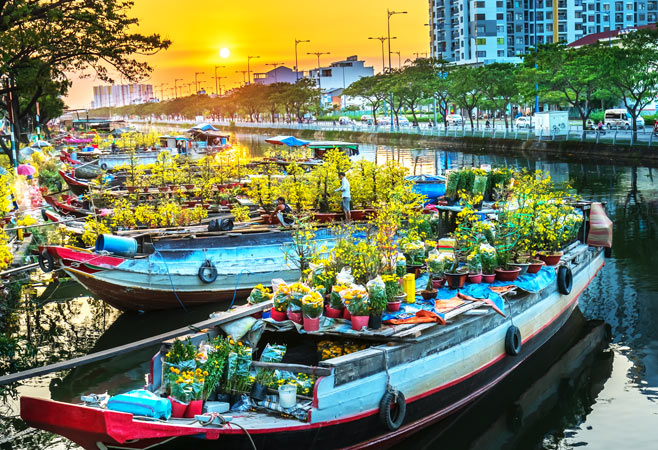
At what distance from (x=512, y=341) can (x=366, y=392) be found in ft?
13.8

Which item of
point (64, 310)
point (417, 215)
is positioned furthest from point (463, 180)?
point (64, 310)

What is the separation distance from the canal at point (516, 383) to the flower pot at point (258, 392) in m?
2.77

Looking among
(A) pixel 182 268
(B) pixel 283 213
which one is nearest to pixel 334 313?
(A) pixel 182 268

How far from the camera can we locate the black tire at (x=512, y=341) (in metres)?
14.0

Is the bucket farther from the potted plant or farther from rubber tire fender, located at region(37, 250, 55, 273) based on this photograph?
the potted plant

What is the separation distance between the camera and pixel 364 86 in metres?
100

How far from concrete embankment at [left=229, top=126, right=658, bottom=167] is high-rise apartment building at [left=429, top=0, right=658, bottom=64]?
181 feet

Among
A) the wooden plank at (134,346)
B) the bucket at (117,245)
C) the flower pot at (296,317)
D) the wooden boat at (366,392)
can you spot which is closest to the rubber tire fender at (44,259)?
the bucket at (117,245)

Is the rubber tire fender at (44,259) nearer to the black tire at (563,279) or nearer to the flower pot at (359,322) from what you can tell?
the flower pot at (359,322)

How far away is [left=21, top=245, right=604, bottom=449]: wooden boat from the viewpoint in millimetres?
9125

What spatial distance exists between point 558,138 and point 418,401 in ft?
160

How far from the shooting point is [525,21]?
454 ft

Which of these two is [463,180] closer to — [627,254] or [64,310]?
[627,254]

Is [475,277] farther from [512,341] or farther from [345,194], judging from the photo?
[345,194]
